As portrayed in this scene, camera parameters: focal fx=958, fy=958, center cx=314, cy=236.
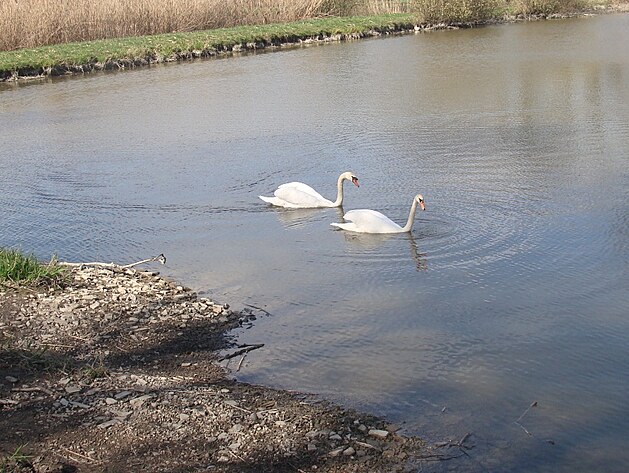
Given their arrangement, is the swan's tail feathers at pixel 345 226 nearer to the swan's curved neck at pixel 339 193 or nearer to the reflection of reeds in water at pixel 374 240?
→ the reflection of reeds in water at pixel 374 240

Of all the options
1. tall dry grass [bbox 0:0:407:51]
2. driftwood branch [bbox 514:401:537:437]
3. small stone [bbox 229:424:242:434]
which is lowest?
driftwood branch [bbox 514:401:537:437]

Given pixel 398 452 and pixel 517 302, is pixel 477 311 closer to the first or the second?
pixel 517 302

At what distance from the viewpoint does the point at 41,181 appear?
1351 cm

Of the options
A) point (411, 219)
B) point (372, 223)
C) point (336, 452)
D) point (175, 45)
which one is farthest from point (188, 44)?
point (336, 452)

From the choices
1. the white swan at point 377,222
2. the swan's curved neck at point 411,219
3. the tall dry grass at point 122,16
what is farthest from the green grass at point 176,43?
the swan's curved neck at point 411,219

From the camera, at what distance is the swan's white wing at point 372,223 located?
9805mm

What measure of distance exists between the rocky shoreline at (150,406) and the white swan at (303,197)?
360 centimetres

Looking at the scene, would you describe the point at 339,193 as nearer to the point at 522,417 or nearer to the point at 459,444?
the point at 522,417

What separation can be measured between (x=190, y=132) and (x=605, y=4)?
33721 mm

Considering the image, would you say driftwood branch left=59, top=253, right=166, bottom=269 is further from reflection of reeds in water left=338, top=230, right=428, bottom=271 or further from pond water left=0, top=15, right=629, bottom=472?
reflection of reeds in water left=338, top=230, right=428, bottom=271

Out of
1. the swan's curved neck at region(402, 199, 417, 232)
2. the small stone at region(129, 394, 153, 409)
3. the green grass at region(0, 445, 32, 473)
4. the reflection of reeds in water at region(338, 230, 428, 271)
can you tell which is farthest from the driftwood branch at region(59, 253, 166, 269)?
the green grass at region(0, 445, 32, 473)

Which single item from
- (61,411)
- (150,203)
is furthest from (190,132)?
(61,411)

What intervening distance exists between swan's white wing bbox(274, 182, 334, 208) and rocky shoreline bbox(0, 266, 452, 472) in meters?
3.59

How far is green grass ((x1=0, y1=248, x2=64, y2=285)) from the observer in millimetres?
7734
